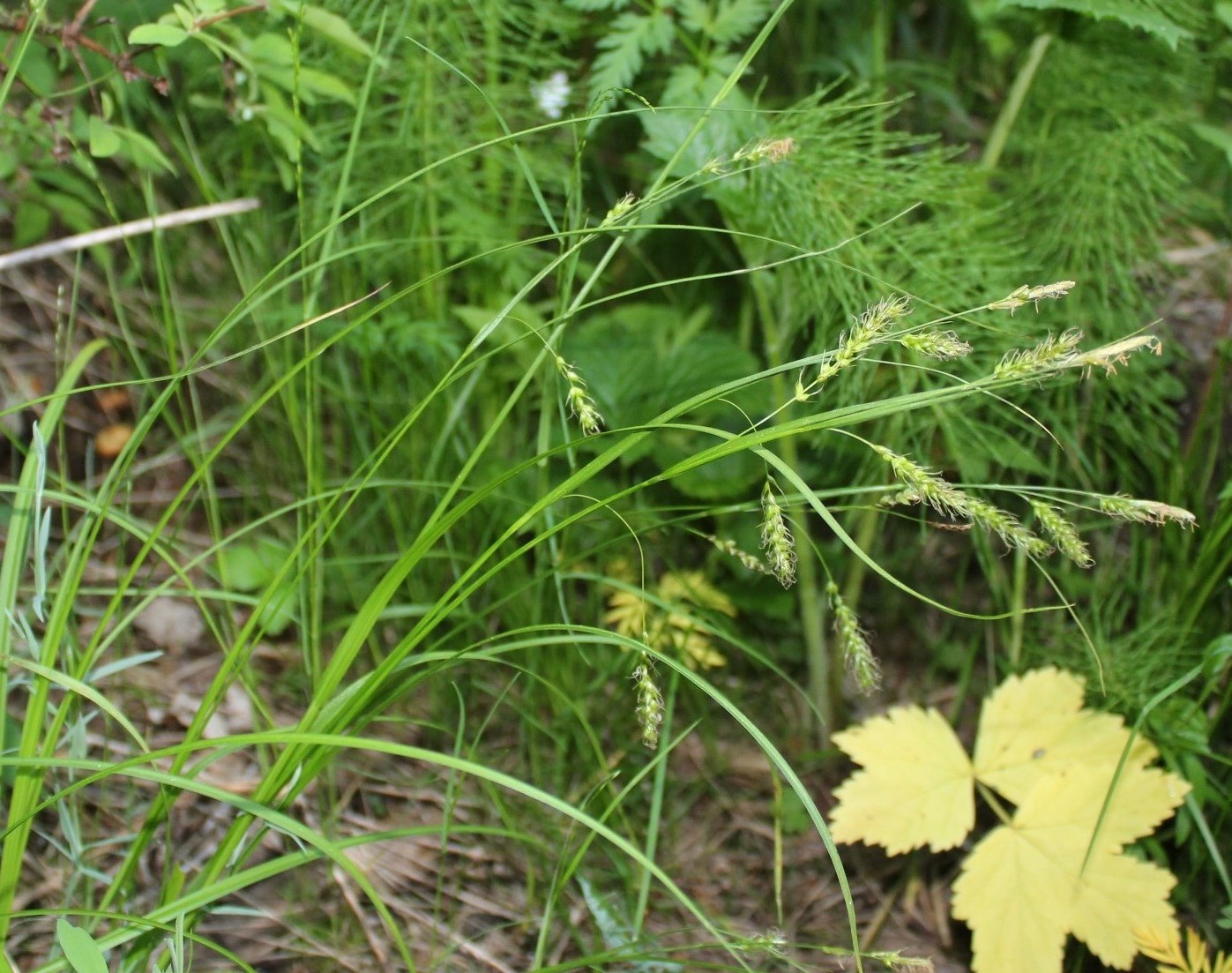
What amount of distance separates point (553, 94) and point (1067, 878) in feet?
4.02

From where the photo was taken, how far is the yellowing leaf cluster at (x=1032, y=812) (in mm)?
1171

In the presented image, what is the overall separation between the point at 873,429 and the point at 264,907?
1002mm

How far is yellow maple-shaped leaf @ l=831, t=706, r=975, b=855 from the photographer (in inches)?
49.3

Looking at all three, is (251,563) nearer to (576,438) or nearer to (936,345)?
(576,438)

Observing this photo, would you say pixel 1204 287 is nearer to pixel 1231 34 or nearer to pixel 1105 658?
pixel 1231 34

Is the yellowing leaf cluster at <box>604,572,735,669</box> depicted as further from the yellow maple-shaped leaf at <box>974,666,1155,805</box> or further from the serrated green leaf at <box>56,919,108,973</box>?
the serrated green leaf at <box>56,919,108,973</box>

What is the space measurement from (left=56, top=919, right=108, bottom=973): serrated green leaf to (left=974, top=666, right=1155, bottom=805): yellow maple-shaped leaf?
968 mm

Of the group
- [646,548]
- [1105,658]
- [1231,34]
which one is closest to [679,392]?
[646,548]

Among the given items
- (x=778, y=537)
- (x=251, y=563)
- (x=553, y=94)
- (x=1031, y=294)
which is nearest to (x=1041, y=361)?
(x=1031, y=294)

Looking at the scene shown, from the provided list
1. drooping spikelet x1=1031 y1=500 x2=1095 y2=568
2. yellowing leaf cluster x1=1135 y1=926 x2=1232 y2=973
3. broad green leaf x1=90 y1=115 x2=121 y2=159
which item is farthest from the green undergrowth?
drooping spikelet x1=1031 y1=500 x2=1095 y2=568

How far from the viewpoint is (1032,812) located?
125cm

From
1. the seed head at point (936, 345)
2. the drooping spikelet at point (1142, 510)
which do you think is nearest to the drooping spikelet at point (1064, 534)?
the drooping spikelet at point (1142, 510)

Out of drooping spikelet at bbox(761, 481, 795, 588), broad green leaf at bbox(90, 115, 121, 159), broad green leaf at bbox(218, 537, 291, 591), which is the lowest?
broad green leaf at bbox(218, 537, 291, 591)

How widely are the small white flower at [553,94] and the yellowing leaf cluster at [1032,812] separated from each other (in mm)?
966
